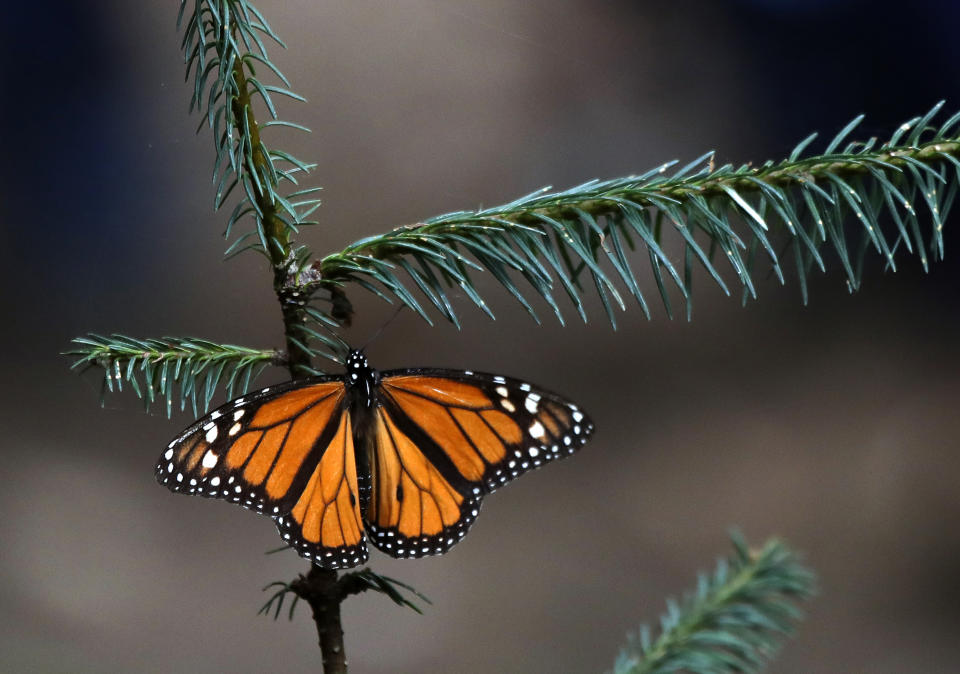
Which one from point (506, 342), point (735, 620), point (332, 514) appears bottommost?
point (735, 620)

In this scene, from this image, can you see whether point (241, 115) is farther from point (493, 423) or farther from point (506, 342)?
point (506, 342)

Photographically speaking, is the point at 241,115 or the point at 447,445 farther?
the point at 447,445

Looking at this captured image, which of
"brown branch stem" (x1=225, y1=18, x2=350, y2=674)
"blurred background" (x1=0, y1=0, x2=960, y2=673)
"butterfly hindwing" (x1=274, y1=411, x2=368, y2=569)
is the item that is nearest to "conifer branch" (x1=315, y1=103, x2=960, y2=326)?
"brown branch stem" (x1=225, y1=18, x2=350, y2=674)

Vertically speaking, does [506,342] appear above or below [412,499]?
above

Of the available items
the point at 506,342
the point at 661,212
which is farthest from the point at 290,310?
the point at 506,342

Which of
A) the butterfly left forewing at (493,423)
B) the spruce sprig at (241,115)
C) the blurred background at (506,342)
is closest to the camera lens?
the spruce sprig at (241,115)

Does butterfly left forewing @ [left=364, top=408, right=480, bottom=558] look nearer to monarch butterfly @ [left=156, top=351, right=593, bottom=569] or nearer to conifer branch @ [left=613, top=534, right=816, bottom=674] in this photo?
monarch butterfly @ [left=156, top=351, right=593, bottom=569]

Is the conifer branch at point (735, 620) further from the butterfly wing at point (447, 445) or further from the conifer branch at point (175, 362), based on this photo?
the conifer branch at point (175, 362)

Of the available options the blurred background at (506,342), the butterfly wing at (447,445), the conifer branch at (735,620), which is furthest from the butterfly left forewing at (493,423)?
the blurred background at (506,342)
